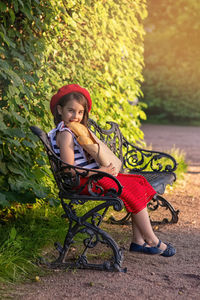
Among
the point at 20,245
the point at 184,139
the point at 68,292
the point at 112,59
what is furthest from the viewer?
the point at 184,139

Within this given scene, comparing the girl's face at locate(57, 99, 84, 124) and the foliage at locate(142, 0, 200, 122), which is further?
the foliage at locate(142, 0, 200, 122)

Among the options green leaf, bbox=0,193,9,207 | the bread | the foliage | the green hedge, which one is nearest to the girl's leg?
the bread

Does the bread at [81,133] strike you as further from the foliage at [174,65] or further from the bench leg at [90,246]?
the foliage at [174,65]

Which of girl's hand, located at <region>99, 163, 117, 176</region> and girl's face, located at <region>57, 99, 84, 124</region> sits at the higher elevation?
girl's face, located at <region>57, 99, 84, 124</region>

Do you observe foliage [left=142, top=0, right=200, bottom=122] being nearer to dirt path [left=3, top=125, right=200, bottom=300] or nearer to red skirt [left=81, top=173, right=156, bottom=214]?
dirt path [left=3, top=125, right=200, bottom=300]

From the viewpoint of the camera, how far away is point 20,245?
350 centimetres

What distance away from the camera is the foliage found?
1841cm

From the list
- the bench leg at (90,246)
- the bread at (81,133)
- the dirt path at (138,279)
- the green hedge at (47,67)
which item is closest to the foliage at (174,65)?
the green hedge at (47,67)

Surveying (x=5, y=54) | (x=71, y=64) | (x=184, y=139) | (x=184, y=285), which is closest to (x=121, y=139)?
(x=71, y=64)

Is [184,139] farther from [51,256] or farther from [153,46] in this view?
[51,256]

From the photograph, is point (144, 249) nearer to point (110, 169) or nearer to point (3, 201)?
point (110, 169)

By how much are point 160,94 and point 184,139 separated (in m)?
6.22

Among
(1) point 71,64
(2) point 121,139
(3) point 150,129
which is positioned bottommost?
(3) point 150,129

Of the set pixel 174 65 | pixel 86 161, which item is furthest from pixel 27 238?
pixel 174 65
